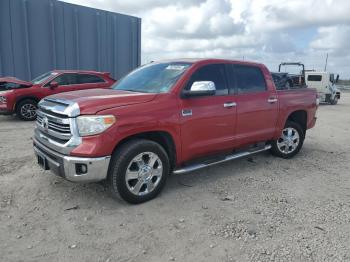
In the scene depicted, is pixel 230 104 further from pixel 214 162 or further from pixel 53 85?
pixel 53 85

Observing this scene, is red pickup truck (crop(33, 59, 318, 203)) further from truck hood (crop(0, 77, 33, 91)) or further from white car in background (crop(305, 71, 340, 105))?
white car in background (crop(305, 71, 340, 105))

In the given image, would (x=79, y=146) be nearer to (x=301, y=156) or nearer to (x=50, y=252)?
(x=50, y=252)

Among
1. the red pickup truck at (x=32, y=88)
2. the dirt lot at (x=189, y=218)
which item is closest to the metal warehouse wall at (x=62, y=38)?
the red pickup truck at (x=32, y=88)

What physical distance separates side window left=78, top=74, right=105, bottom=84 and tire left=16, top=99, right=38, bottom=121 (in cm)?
167

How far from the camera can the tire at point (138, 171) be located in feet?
11.7

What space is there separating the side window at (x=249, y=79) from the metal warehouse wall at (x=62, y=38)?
926cm

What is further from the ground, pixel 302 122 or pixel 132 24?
pixel 132 24

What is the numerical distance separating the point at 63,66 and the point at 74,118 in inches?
Result: 395

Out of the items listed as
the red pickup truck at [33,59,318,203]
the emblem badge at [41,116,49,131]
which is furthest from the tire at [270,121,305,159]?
the emblem badge at [41,116,49,131]

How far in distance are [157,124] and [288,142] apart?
3312 mm

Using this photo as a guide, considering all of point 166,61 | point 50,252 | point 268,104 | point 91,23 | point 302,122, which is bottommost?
point 50,252

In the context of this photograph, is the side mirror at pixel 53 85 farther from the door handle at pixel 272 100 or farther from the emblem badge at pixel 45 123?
the door handle at pixel 272 100

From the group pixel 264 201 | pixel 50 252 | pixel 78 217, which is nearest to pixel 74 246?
pixel 50 252

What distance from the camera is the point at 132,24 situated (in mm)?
14430
